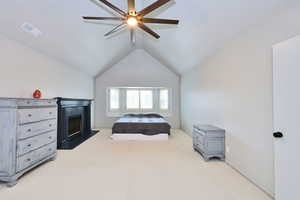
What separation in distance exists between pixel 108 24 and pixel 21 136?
287cm

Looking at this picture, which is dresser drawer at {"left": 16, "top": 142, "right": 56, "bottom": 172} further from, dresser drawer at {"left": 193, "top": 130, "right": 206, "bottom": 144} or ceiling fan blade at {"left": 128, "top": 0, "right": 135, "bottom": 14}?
dresser drawer at {"left": 193, "top": 130, "right": 206, "bottom": 144}

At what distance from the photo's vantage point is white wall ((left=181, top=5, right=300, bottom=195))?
2164 millimetres

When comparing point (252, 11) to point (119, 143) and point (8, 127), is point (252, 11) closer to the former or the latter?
point (8, 127)

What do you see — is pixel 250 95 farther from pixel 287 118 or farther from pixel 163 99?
pixel 163 99

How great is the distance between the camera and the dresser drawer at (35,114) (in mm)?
2576

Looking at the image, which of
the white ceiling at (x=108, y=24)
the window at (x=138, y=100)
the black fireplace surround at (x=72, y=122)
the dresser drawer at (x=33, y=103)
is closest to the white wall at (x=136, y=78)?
the window at (x=138, y=100)

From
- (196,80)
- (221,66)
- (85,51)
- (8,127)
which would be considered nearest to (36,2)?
(8,127)

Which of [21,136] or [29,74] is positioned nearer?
[21,136]

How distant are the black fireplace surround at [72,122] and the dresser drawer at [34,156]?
1.15 meters

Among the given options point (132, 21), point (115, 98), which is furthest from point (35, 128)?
point (115, 98)

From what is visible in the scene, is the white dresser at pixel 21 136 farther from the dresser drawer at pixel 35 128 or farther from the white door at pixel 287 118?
the white door at pixel 287 118

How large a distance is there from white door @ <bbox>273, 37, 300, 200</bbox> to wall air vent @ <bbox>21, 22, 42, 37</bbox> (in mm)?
3829

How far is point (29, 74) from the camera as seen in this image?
11.4 ft

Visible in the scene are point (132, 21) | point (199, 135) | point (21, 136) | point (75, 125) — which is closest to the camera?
point (21, 136)
